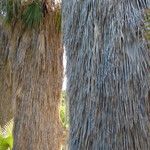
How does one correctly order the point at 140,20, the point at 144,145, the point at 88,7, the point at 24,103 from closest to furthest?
the point at 144,145 < the point at 140,20 < the point at 88,7 < the point at 24,103

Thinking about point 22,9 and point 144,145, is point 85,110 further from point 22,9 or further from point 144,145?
point 22,9

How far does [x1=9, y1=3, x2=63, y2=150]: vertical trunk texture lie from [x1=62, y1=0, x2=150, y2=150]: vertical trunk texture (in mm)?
4956

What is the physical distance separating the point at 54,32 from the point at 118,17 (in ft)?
20.2

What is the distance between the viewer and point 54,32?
1259cm

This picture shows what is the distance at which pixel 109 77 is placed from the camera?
6.30 m

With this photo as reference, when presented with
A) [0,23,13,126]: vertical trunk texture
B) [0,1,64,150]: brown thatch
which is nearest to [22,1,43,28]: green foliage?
[0,1,64,150]: brown thatch

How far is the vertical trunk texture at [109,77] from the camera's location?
19.6ft

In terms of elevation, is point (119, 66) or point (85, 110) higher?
point (119, 66)

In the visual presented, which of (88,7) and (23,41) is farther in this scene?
(23,41)

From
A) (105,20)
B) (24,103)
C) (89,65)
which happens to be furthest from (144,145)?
(24,103)

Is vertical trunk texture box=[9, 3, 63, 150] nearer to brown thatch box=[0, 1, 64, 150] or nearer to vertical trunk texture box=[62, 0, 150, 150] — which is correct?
brown thatch box=[0, 1, 64, 150]

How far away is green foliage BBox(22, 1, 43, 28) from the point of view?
39.6 ft

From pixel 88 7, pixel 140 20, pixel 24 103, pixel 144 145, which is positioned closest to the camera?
pixel 144 145

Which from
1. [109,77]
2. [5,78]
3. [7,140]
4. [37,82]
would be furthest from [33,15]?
[109,77]
